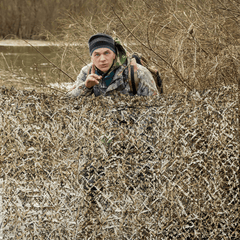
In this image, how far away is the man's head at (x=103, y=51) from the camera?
244 centimetres

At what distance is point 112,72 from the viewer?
2.46 metres

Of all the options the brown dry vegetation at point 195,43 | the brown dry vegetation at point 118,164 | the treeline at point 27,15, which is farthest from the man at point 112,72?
the treeline at point 27,15

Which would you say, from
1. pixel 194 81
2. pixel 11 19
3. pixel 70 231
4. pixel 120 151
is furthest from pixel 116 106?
pixel 11 19

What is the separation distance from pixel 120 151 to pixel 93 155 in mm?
167

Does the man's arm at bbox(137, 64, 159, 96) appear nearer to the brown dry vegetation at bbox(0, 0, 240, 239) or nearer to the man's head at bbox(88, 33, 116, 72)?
the man's head at bbox(88, 33, 116, 72)

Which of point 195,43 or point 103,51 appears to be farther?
point 195,43

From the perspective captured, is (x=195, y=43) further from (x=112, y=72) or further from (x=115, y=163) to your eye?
(x=115, y=163)

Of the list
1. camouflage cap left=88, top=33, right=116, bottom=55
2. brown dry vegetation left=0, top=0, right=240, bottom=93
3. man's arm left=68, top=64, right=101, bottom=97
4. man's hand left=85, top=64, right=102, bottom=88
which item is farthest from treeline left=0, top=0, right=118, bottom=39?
man's hand left=85, top=64, right=102, bottom=88

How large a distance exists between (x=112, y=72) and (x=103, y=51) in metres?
A: 0.18

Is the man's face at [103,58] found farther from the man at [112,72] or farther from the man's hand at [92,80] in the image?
the man's hand at [92,80]

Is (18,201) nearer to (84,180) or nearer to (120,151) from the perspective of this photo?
(84,180)

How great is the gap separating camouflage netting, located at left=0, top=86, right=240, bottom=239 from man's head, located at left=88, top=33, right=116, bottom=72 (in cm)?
64

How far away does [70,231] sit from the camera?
197 cm

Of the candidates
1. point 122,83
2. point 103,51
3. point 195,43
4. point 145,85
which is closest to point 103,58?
point 103,51
